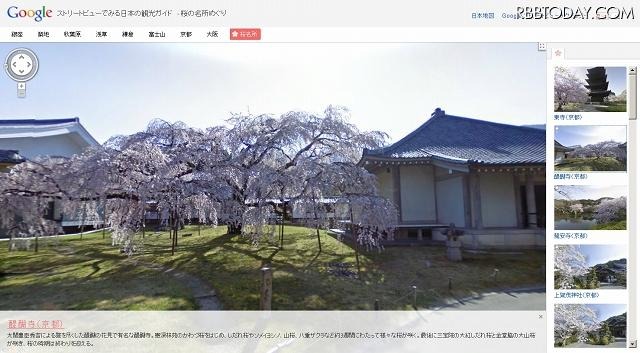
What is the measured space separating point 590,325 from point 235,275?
4668mm

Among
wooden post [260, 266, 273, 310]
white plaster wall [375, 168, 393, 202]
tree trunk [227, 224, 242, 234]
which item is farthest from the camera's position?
white plaster wall [375, 168, 393, 202]

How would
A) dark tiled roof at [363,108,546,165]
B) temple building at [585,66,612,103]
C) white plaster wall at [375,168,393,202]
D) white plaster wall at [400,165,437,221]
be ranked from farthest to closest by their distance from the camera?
1. white plaster wall at [375,168,393,202]
2. white plaster wall at [400,165,437,221]
3. dark tiled roof at [363,108,546,165]
4. temple building at [585,66,612,103]

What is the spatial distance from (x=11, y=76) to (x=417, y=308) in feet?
18.6

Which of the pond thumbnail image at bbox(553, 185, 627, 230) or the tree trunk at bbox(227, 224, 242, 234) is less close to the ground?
the pond thumbnail image at bbox(553, 185, 627, 230)

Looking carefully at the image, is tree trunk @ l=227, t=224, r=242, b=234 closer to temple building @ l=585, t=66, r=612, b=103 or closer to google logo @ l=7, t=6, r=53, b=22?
google logo @ l=7, t=6, r=53, b=22

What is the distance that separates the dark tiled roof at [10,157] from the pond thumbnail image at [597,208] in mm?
7482

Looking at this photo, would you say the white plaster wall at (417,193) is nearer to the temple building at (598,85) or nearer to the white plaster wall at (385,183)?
the white plaster wall at (385,183)

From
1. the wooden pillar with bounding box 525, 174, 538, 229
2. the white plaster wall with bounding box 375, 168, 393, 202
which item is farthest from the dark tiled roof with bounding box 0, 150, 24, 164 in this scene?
the wooden pillar with bounding box 525, 174, 538, 229

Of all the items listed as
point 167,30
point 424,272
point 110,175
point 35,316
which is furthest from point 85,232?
point 424,272

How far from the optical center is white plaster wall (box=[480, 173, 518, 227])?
7754 millimetres

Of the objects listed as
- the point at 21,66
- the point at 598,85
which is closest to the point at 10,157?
the point at 21,66

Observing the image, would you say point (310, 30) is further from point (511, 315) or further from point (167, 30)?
point (511, 315)

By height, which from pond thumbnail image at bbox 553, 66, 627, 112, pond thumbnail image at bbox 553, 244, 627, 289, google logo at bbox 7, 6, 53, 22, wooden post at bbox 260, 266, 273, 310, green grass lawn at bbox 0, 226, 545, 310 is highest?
google logo at bbox 7, 6, 53, 22

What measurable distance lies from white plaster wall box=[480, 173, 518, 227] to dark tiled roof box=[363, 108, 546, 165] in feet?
2.14
